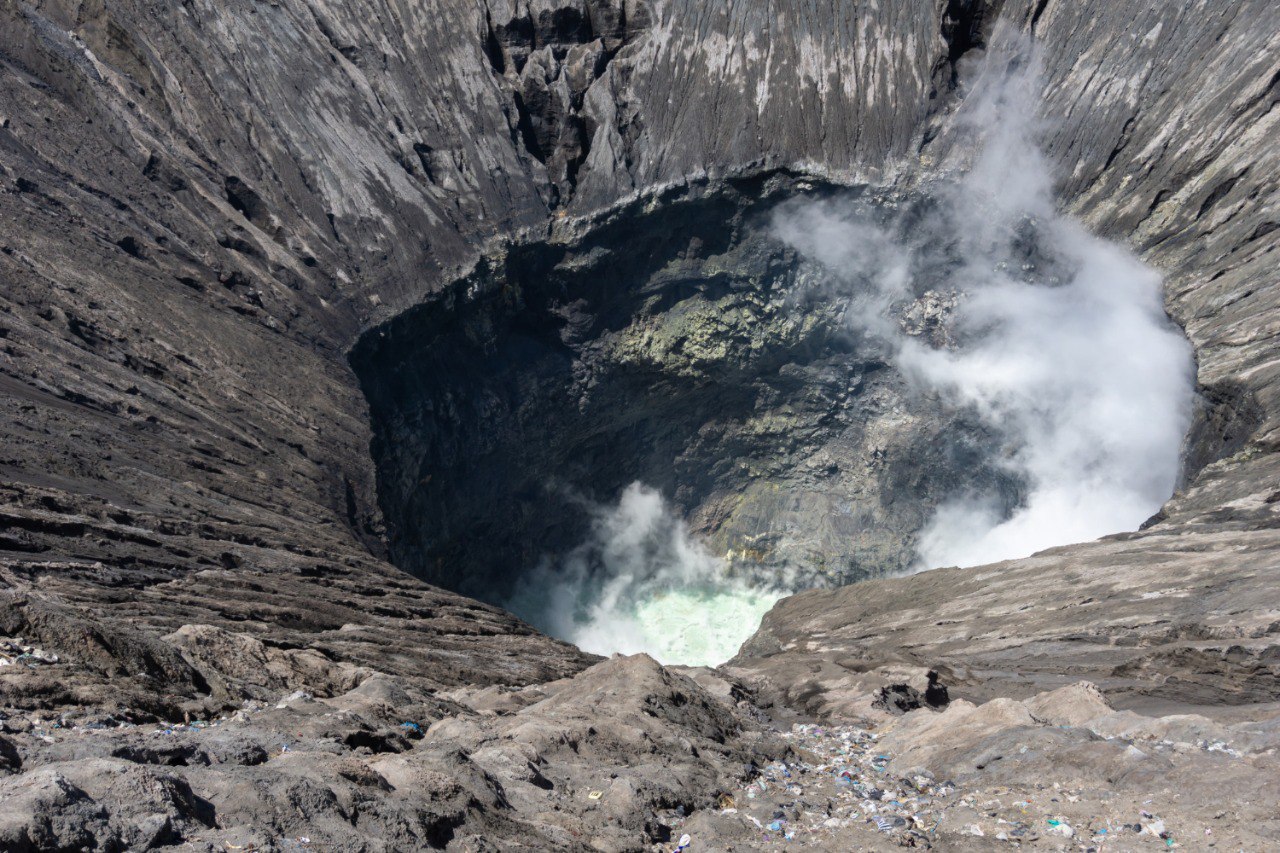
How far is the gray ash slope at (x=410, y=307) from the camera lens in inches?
438

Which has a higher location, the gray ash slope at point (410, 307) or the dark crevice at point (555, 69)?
the dark crevice at point (555, 69)

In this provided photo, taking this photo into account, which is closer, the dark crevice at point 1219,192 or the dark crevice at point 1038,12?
the dark crevice at point 1219,192

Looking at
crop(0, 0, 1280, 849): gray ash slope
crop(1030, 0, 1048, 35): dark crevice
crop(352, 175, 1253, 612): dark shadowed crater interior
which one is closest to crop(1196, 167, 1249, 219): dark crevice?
crop(0, 0, 1280, 849): gray ash slope

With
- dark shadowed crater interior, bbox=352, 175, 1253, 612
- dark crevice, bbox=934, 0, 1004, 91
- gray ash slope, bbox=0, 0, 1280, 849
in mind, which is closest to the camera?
gray ash slope, bbox=0, 0, 1280, 849

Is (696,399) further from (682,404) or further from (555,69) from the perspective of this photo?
(555,69)

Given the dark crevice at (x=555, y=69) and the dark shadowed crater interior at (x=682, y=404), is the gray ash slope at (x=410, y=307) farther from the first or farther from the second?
the dark shadowed crater interior at (x=682, y=404)

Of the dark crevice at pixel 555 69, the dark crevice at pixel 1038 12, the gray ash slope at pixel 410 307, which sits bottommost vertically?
the gray ash slope at pixel 410 307

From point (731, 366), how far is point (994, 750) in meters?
31.7

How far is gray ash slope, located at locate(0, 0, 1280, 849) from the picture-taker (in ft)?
36.5

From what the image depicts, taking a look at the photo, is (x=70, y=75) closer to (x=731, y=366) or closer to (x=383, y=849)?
(x=731, y=366)

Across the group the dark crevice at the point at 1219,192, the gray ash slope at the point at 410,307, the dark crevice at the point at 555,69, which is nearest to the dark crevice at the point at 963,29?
the gray ash slope at the point at 410,307

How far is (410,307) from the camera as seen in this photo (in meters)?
34.6

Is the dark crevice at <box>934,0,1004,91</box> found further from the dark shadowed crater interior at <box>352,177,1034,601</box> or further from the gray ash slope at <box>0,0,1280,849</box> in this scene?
the dark shadowed crater interior at <box>352,177,1034,601</box>

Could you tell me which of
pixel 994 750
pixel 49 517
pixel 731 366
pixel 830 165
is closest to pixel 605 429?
pixel 731 366
